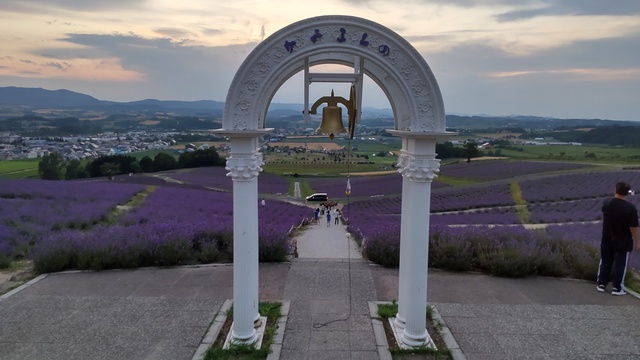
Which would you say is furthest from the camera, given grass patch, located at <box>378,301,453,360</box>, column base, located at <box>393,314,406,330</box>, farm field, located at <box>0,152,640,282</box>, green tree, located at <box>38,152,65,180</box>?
green tree, located at <box>38,152,65,180</box>

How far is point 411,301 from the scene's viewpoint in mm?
4770

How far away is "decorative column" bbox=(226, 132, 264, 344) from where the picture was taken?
449 cm

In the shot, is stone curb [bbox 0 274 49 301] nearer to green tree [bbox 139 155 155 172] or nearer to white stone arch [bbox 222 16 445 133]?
white stone arch [bbox 222 16 445 133]

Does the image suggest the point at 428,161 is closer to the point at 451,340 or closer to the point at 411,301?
the point at 411,301

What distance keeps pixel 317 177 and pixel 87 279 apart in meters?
29.0

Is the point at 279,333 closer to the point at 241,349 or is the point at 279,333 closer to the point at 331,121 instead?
the point at 241,349

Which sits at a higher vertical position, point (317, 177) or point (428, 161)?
point (428, 161)

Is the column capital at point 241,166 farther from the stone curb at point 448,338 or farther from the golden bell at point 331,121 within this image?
the stone curb at point 448,338

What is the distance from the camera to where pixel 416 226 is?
470 cm

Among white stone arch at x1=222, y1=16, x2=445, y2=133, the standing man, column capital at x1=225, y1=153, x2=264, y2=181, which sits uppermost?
white stone arch at x1=222, y1=16, x2=445, y2=133

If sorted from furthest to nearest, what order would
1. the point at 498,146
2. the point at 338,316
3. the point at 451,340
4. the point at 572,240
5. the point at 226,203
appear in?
the point at 498,146, the point at 226,203, the point at 572,240, the point at 338,316, the point at 451,340

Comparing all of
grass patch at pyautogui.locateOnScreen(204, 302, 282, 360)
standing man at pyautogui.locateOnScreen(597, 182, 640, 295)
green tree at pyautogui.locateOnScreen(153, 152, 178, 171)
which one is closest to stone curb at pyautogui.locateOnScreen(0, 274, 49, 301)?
grass patch at pyautogui.locateOnScreen(204, 302, 282, 360)

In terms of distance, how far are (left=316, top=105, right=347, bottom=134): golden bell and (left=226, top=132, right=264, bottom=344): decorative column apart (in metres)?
0.90

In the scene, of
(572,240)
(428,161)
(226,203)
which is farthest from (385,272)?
(226,203)
